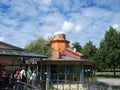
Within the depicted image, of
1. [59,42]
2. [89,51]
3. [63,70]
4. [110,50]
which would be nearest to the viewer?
[63,70]

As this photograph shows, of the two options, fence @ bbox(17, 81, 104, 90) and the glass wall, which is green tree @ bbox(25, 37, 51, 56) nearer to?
the glass wall

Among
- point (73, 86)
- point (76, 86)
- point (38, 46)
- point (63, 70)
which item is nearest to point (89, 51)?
point (38, 46)

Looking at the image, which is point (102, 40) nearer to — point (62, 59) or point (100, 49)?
point (100, 49)

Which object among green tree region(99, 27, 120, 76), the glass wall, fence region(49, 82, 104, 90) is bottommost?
fence region(49, 82, 104, 90)

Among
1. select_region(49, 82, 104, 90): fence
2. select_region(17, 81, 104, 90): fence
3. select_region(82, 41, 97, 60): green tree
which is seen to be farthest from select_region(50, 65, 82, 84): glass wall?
select_region(82, 41, 97, 60): green tree

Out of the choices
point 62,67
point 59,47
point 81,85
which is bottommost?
point 81,85

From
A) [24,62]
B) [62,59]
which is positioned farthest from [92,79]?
[24,62]

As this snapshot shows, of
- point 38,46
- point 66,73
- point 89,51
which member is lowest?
point 66,73

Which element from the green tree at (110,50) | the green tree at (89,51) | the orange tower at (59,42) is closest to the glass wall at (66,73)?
the orange tower at (59,42)

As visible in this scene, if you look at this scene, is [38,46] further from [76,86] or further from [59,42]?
[76,86]

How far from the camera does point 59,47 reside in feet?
108

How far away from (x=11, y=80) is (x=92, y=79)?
15.0m

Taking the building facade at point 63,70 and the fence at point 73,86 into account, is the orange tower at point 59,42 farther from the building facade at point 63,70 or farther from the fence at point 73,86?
the fence at point 73,86

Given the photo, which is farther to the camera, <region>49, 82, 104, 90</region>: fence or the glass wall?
the glass wall
